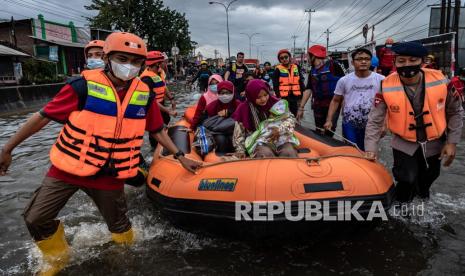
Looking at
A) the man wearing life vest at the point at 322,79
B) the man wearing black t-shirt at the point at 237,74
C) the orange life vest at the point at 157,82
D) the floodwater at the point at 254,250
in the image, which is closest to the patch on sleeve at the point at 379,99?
the floodwater at the point at 254,250

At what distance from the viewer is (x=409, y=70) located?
3.25 m

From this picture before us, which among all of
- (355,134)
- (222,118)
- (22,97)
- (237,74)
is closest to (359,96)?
(355,134)

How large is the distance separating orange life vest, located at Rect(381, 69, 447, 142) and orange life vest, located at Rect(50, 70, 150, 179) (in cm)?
217

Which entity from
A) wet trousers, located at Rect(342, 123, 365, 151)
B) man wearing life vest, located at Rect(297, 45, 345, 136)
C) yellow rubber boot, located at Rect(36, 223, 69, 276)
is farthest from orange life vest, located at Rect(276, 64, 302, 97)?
yellow rubber boot, located at Rect(36, 223, 69, 276)

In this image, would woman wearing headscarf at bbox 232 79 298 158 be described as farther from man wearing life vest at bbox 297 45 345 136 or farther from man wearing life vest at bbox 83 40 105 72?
man wearing life vest at bbox 83 40 105 72

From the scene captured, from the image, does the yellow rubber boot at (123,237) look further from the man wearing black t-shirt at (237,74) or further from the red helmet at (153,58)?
the man wearing black t-shirt at (237,74)

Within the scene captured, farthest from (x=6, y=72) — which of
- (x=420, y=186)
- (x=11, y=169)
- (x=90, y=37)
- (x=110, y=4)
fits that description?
(x=420, y=186)

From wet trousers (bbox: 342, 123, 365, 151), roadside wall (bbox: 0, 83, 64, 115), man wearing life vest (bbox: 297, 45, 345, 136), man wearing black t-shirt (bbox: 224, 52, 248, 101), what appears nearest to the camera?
wet trousers (bbox: 342, 123, 365, 151)

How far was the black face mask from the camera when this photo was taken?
10.6 feet

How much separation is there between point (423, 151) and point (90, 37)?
33224mm

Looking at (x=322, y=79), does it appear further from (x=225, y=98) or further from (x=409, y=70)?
(x=409, y=70)

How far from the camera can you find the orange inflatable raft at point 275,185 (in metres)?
3.00

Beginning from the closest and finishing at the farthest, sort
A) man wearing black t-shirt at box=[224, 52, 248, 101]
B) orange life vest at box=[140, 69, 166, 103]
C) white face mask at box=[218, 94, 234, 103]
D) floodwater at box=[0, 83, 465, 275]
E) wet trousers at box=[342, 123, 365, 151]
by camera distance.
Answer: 1. floodwater at box=[0, 83, 465, 275]
2. wet trousers at box=[342, 123, 365, 151]
3. white face mask at box=[218, 94, 234, 103]
4. orange life vest at box=[140, 69, 166, 103]
5. man wearing black t-shirt at box=[224, 52, 248, 101]

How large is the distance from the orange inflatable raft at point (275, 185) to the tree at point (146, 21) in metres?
33.8
